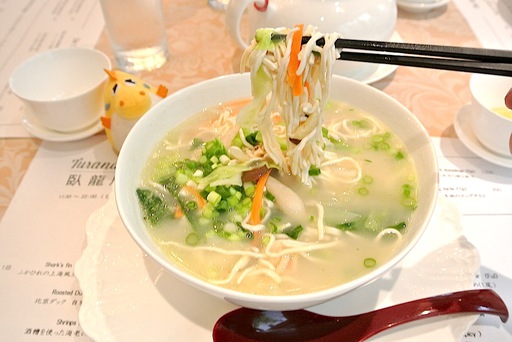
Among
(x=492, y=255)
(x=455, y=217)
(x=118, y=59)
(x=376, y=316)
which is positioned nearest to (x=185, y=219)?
(x=376, y=316)

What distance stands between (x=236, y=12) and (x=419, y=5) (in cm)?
121

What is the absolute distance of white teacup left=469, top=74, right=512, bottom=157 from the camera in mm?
1587

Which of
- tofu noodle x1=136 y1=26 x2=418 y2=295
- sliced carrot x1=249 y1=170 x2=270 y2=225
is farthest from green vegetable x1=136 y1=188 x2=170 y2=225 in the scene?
sliced carrot x1=249 y1=170 x2=270 y2=225

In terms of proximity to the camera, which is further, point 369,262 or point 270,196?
point 270,196

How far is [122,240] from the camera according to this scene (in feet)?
4.45

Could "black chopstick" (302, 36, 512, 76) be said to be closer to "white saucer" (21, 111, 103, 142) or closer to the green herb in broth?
the green herb in broth

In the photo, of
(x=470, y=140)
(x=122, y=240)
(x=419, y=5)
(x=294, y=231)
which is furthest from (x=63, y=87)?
(x=419, y=5)

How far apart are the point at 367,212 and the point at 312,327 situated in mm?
379

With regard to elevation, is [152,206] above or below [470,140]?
above

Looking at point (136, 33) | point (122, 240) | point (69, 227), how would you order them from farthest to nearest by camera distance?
point (136, 33)
point (69, 227)
point (122, 240)

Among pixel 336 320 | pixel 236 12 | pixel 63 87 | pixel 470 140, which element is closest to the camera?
pixel 336 320

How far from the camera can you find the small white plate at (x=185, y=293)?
1.13 meters

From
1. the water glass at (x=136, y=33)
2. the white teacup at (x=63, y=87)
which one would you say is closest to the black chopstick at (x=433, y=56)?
the white teacup at (x=63, y=87)

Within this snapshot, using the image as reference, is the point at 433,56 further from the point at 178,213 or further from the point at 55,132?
the point at 55,132
